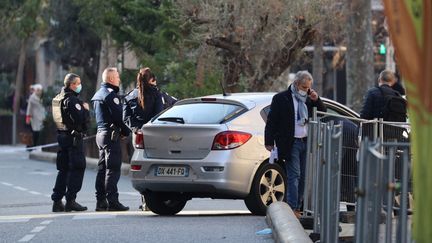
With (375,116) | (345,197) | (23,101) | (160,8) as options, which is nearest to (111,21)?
(160,8)

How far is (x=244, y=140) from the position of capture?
15.5 metres

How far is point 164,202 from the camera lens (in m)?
16.4

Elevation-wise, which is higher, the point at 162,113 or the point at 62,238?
the point at 162,113

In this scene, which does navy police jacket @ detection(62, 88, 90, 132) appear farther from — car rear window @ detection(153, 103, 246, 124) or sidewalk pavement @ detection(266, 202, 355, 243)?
sidewalk pavement @ detection(266, 202, 355, 243)

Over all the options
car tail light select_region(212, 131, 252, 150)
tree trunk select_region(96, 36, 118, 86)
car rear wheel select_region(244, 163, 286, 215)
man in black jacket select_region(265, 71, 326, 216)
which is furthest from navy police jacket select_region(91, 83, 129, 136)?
tree trunk select_region(96, 36, 118, 86)

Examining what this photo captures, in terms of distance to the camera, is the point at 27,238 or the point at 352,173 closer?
the point at 27,238

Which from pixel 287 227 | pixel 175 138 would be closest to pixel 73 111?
pixel 175 138

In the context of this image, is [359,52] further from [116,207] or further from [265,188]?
[265,188]

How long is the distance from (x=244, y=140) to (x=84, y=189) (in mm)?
7586

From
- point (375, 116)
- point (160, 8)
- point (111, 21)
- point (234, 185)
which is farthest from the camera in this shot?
point (111, 21)

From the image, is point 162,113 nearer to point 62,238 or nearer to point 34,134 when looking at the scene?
point 62,238

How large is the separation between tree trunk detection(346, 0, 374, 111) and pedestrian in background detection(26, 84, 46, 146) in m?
9.76

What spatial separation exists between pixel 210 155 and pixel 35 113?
22.5 metres

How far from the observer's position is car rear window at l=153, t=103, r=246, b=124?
1568cm
